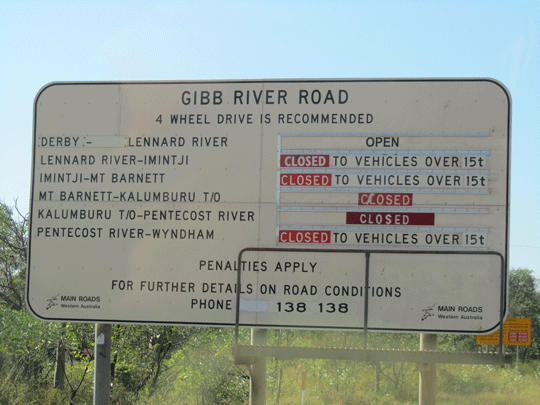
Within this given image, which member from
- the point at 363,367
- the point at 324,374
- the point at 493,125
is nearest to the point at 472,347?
the point at 363,367

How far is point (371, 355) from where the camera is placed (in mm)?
4332

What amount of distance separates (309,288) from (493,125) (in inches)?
89.2

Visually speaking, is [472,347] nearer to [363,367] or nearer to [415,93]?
[363,367]

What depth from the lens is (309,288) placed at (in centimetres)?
460

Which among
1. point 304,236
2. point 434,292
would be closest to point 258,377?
point 304,236

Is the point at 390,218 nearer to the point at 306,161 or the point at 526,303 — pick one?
the point at 306,161

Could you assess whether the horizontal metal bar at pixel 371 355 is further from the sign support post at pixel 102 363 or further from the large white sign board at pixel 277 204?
the sign support post at pixel 102 363

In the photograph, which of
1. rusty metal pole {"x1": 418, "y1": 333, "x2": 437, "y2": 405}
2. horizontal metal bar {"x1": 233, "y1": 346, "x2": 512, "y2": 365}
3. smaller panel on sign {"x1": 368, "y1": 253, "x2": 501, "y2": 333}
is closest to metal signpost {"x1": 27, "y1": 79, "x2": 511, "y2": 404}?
smaller panel on sign {"x1": 368, "y1": 253, "x2": 501, "y2": 333}

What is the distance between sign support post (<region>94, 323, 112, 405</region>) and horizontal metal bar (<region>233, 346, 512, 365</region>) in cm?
152

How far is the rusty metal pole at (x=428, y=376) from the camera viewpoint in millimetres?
4711

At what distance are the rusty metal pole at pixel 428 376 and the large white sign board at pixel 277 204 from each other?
0.36 m

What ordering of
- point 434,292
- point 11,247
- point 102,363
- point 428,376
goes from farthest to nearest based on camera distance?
1. point 11,247
2. point 102,363
3. point 428,376
4. point 434,292

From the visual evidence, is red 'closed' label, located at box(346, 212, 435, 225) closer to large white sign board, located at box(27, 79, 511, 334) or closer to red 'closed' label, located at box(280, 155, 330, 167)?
large white sign board, located at box(27, 79, 511, 334)

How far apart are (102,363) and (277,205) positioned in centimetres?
248
